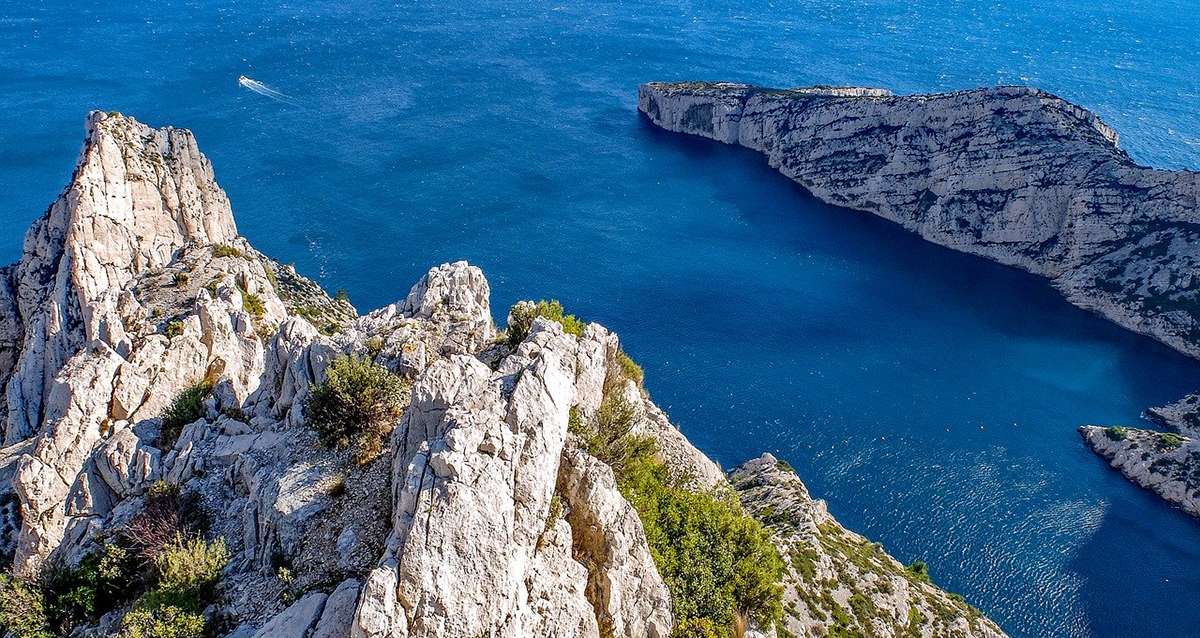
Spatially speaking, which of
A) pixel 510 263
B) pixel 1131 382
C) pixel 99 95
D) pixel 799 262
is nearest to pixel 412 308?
pixel 510 263

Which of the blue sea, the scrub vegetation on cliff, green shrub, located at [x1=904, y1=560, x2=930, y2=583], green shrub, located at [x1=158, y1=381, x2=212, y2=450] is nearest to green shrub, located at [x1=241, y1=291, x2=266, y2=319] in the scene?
green shrub, located at [x1=158, y1=381, x2=212, y2=450]

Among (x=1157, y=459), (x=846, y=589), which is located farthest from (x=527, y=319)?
(x=1157, y=459)

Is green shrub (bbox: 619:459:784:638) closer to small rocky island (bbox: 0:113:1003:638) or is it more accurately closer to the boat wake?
small rocky island (bbox: 0:113:1003:638)

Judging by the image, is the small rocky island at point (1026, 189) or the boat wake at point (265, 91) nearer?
the small rocky island at point (1026, 189)

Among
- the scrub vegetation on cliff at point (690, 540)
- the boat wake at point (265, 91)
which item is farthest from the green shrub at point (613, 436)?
the boat wake at point (265, 91)

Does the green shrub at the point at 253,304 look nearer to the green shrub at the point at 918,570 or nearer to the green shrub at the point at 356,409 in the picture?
the green shrub at the point at 356,409

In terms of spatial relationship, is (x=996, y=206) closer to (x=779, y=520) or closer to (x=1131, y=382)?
(x=1131, y=382)
